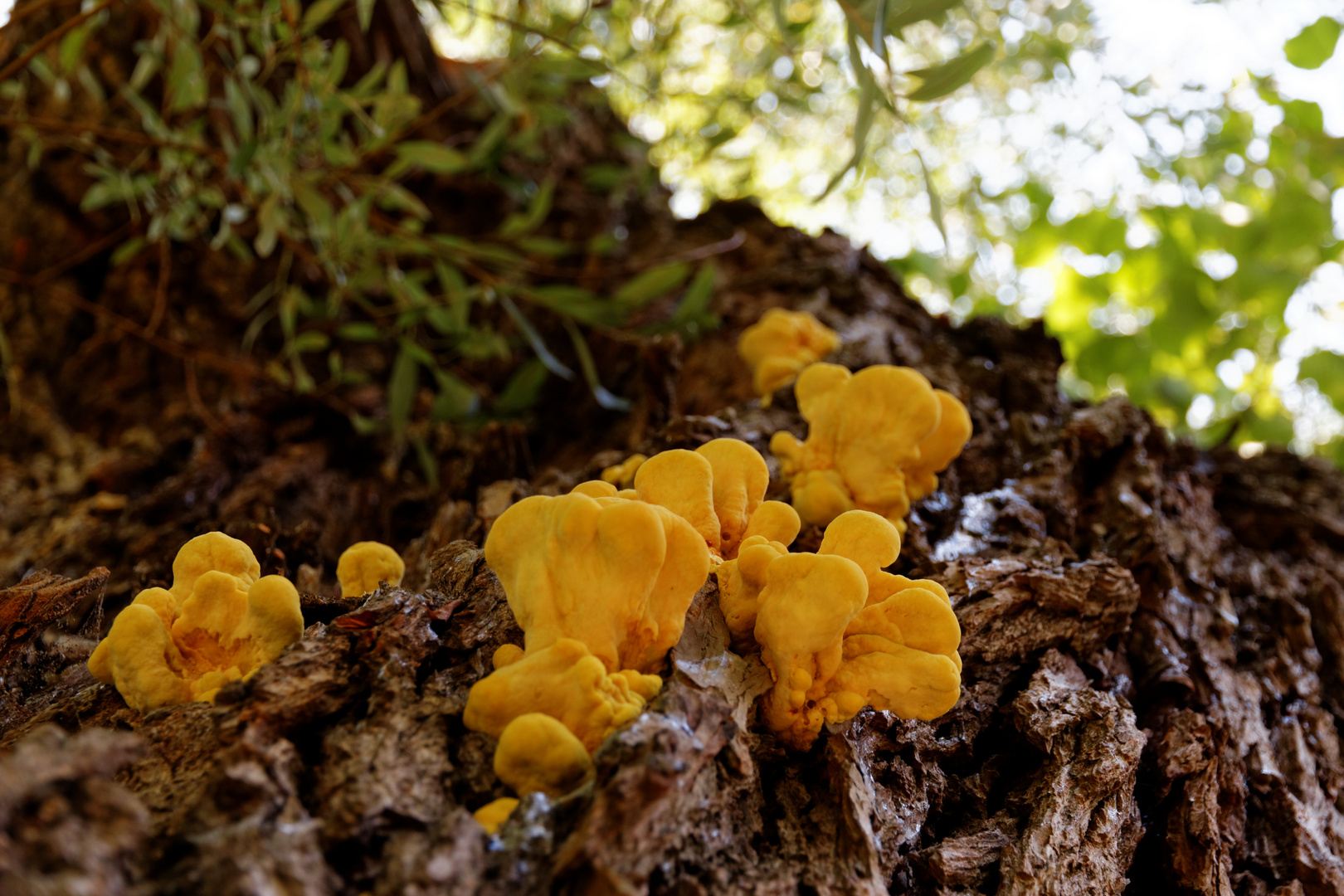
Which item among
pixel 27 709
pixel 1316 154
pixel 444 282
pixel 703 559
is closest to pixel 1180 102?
pixel 1316 154

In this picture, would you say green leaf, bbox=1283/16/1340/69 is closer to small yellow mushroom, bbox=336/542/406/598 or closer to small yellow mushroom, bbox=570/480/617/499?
small yellow mushroom, bbox=570/480/617/499

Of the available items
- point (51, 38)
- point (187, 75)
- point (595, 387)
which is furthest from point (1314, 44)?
point (51, 38)

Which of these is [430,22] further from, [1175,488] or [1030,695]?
[1030,695]

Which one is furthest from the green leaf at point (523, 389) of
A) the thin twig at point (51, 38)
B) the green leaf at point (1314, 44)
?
the green leaf at point (1314, 44)

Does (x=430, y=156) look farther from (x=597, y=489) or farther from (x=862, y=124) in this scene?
(x=597, y=489)

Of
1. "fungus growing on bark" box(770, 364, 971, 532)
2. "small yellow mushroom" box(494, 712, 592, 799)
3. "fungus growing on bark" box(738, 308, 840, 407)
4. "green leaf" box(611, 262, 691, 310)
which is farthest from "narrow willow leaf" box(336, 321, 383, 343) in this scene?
"small yellow mushroom" box(494, 712, 592, 799)
